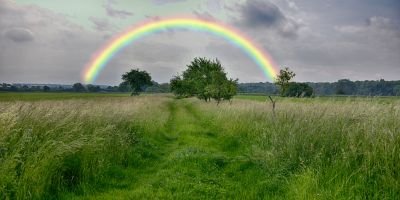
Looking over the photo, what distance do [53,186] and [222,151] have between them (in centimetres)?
704

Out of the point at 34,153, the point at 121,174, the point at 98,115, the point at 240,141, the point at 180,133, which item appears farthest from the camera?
the point at 180,133

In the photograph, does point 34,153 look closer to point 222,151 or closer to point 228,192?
point 228,192

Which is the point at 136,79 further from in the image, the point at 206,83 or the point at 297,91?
the point at 297,91

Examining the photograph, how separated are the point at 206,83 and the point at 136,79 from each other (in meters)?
70.6

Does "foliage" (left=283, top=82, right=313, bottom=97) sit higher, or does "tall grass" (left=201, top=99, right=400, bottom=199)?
"foliage" (left=283, top=82, right=313, bottom=97)

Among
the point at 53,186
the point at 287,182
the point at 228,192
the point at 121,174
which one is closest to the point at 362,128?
the point at 287,182

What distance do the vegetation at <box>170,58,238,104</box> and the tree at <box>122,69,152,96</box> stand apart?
158 feet

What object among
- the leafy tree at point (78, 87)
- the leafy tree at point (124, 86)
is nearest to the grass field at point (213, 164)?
the leafy tree at point (124, 86)

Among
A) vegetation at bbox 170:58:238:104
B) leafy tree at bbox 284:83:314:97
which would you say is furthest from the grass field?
vegetation at bbox 170:58:238:104

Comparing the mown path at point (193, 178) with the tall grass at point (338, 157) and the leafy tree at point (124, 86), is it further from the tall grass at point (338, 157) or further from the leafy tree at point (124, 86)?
the leafy tree at point (124, 86)

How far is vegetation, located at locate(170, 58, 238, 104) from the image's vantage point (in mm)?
41562

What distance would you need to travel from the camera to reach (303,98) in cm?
1425

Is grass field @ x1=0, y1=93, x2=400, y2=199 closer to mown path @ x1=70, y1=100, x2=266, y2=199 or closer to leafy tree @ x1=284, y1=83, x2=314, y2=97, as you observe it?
mown path @ x1=70, y1=100, x2=266, y2=199

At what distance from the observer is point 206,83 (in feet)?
154
